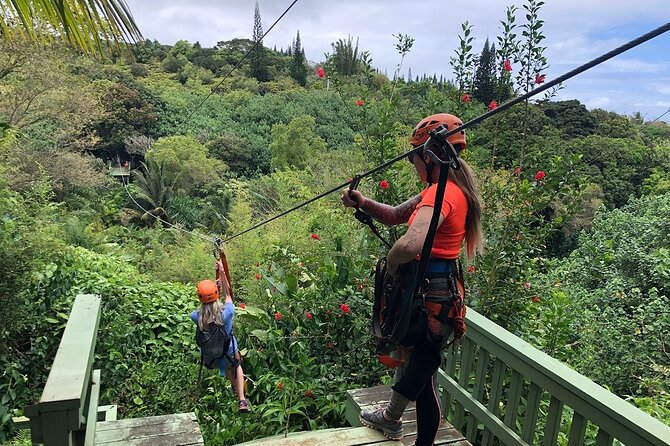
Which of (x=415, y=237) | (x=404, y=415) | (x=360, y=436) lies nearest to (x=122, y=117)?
(x=404, y=415)

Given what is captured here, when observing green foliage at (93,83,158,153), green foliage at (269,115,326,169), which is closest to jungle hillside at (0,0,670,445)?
green foliage at (269,115,326,169)

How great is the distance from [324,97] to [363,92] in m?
30.2

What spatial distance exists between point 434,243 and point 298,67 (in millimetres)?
41266

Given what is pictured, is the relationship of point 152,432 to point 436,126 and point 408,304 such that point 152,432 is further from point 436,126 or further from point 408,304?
point 436,126

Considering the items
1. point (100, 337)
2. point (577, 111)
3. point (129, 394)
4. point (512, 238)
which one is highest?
point (577, 111)

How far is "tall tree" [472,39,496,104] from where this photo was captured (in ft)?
13.0

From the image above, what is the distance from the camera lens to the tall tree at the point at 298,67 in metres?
40.3

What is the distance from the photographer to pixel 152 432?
258 centimetres

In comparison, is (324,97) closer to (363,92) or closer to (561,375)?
(363,92)

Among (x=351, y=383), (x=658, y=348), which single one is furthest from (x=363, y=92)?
(x=658, y=348)

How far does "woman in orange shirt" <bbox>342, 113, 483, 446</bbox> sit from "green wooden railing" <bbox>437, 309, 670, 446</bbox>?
0.33 m

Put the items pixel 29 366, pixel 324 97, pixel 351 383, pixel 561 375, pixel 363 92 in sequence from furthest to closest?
1. pixel 324 97
2. pixel 29 366
3. pixel 363 92
4. pixel 351 383
5. pixel 561 375

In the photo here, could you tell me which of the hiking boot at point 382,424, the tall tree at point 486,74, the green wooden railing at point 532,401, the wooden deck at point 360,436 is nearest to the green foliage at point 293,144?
the tall tree at point 486,74

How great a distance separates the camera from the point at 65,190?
16.1 metres
